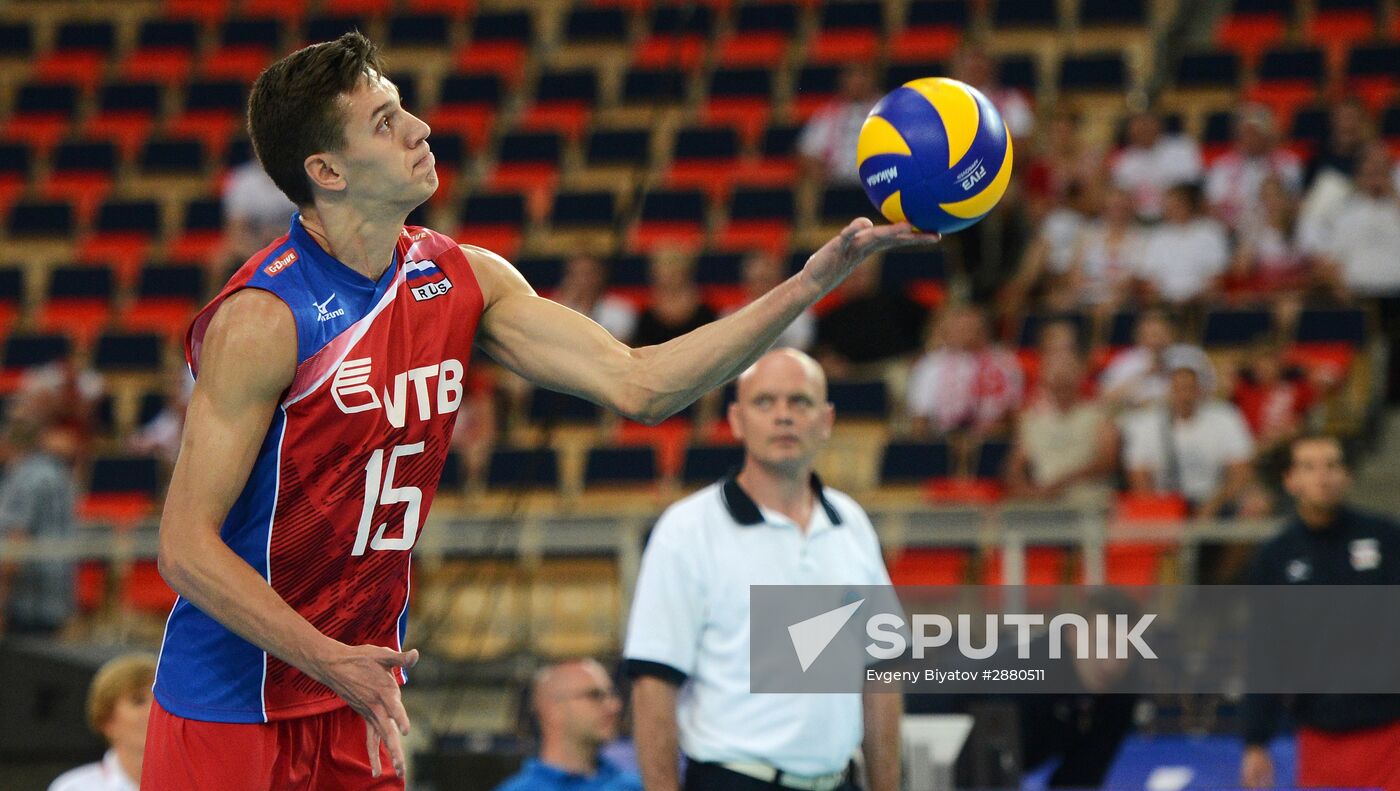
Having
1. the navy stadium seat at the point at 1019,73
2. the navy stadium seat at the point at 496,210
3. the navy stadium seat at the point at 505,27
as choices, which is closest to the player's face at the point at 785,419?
the navy stadium seat at the point at 496,210

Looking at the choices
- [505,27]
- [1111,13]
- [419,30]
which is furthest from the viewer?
[419,30]

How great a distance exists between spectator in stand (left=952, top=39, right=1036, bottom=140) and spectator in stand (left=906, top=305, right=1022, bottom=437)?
2.54m

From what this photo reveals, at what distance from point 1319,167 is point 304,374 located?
998 centimetres

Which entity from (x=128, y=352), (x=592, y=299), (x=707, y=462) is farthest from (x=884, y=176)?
(x=128, y=352)

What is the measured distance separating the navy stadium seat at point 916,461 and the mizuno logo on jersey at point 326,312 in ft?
23.3

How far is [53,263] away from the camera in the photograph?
1480 cm

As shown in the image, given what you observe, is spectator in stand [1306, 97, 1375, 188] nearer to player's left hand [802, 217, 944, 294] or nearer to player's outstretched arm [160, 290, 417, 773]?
player's left hand [802, 217, 944, 294]

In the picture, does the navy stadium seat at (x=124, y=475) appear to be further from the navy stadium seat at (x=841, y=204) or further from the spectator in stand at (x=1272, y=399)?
the spectator in stand at (x=1272, y=399)

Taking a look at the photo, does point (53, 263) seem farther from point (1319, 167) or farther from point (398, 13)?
point (1319, 167)

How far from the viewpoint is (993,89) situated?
13.2 metres

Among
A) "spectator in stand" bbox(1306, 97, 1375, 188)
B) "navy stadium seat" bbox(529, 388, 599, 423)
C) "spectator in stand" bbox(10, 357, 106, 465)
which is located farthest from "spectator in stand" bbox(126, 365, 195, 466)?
"spectator in stand" bbox(1306, 97, 1375, 188)

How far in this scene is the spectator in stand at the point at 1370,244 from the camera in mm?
11047

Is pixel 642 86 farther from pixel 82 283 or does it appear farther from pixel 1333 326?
pixel 1333 326

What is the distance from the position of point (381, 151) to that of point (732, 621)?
2.20 meters
